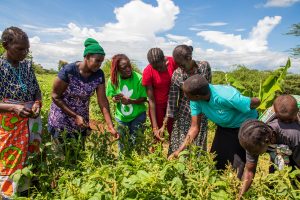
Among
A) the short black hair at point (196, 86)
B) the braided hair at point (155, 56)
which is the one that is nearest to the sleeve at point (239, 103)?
the short black hair at point (196, 86)

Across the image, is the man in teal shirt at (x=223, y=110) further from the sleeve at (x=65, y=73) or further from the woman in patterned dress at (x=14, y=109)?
the woman in patterned dress at (x=14, y=109)

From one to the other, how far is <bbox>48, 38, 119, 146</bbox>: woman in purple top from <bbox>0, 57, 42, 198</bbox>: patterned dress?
0.30 meters

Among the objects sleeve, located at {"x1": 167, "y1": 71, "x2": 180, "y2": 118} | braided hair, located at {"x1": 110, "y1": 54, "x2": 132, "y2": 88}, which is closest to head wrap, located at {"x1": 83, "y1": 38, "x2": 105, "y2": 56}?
braided hair, located at {"x1": 110, "y1": 54, "x2": 132, "y2": 88}

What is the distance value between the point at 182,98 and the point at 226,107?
2.70 feet

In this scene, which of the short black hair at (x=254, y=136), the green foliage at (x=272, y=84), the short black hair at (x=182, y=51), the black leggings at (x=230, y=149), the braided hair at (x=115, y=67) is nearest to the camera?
the short black hair at (x=254, y=136)

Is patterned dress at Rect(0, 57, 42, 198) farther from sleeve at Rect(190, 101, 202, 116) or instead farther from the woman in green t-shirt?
sleeve at Rect(190, 101, 202, 116)

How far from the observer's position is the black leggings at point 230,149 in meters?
2.77

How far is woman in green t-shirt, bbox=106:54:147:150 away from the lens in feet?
11.9

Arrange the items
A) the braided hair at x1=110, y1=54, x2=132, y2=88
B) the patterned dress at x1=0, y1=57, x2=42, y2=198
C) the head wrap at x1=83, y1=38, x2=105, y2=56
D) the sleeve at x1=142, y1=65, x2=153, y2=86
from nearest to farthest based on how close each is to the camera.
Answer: the patterned dress at x1=0, y1=57, x2=42, y2=198
the head wrap at x1=83, y1=38, x2=105, y2=56
the sleeve at x1=142, y1=65, x2=153, y2=86
the braided hair at x1=110, y1=54, x2=132, y2=88

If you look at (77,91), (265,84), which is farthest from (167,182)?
(265,84)

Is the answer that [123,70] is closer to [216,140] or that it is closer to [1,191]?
[216,140]

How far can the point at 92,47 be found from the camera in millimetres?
2891

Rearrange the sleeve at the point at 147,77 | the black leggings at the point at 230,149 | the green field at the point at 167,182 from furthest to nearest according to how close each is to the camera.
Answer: the sleeve at the point at 147,77
the black leggings at the point at 230,149
the green field at the point at 167,182

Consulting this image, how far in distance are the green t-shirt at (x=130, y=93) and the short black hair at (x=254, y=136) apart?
170cm
